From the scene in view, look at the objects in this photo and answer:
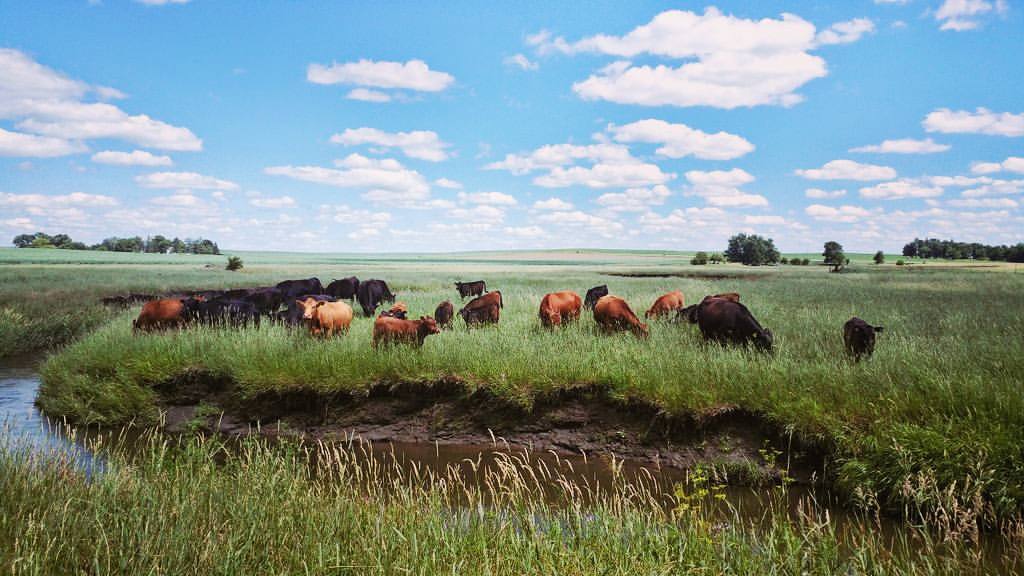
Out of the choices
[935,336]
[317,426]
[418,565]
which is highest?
[935,336]

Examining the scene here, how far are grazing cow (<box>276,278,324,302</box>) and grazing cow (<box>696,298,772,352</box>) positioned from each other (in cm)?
1409

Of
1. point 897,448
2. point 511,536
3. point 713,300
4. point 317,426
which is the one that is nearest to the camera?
point 511,536

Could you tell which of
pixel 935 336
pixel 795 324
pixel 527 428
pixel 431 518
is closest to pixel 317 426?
pixel 527 428

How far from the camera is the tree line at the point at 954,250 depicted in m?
36.0

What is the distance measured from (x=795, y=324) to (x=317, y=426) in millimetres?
10575

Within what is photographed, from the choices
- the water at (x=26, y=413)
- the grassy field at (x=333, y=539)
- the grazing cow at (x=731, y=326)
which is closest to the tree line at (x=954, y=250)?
the grazing cow at (x=731, y=326)

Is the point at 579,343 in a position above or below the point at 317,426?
above

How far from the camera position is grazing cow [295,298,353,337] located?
43.7ft

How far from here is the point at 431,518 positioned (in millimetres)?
4504

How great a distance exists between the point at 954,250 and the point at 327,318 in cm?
4648

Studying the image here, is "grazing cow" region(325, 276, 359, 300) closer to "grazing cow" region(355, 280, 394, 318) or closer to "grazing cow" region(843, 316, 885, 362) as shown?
"grazing cow" region(355, 280, 394, 318)

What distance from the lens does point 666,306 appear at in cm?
1612

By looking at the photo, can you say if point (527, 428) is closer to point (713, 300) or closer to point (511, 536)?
point (511, 536)

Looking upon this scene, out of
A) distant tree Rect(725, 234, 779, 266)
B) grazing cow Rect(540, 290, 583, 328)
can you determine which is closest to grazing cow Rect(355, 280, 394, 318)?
grazing cow Rect(540, 290, 583, 328)
